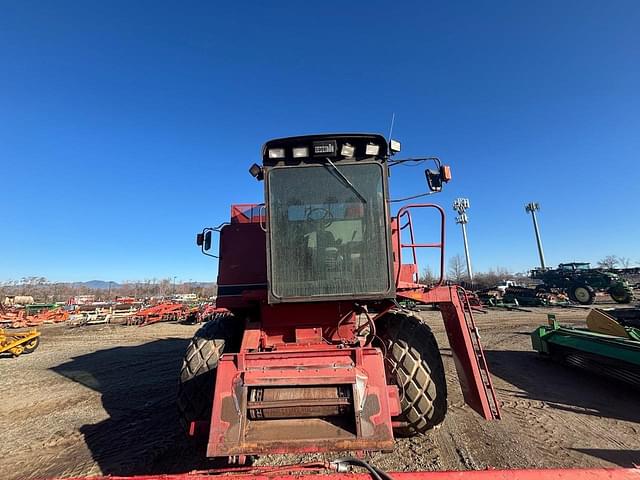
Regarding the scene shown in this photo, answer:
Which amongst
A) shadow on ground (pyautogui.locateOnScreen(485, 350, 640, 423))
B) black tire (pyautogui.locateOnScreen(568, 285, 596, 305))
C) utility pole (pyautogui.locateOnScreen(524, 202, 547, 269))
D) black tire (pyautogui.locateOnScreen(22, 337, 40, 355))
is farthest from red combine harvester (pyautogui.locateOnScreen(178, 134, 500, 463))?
utility pole (pyautogui.locateOnScreen(524, 202, 547, 269))

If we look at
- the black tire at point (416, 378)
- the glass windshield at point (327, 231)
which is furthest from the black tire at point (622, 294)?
the glass windshield at point (327, 231)

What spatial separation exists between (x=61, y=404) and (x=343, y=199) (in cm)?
651

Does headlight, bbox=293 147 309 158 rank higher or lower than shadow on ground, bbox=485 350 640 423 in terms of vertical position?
higher

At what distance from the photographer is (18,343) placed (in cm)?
1120

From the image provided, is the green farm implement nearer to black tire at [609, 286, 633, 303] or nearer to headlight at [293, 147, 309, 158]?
headlight at [293, 147, 309, 158]

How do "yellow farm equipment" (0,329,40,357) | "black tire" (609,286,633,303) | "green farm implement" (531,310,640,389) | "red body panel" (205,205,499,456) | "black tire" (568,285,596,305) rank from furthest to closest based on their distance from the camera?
"black tire" (568,285,596,305) → "black tire" (609,286,633,303) → "yellow farm equipment" (0,329,40,357) → "green farm implement" (531,310,640,389) → "red body panel" (205,205,499,456)

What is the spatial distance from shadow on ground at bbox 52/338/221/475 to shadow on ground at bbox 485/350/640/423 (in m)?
5.62

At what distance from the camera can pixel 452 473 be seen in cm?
178

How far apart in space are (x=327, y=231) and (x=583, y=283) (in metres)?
29.7

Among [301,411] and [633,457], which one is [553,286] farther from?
[301,411]

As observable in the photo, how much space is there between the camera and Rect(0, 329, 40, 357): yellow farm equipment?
432 inches

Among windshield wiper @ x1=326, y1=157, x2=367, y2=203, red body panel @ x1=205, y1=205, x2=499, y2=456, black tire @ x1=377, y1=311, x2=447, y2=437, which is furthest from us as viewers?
windshield wiper @ x1=326, y1=157, x2=367, y2=203

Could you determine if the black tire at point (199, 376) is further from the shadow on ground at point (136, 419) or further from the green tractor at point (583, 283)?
the green tractor at point (583, 283)

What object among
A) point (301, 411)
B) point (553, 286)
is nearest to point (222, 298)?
point (301, 411)
